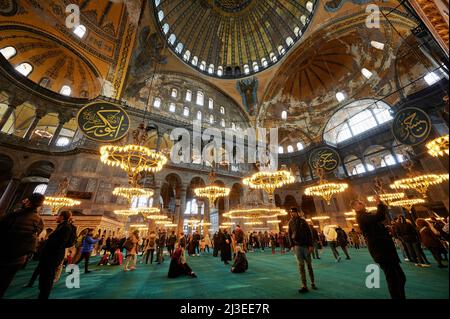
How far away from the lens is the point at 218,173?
17.3 meters

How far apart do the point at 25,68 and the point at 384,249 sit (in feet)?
66.8

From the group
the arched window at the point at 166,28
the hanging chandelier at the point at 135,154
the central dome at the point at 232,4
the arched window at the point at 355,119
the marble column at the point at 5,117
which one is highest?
the central dome at the point at 232,4

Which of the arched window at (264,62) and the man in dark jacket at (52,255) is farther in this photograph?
the arched window at (264,62)

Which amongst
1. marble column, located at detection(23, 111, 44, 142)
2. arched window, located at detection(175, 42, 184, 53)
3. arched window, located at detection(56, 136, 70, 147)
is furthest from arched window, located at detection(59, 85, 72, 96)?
arched window, located at detection(175, 42, 184, 53)

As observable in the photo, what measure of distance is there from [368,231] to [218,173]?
1527 centimetres

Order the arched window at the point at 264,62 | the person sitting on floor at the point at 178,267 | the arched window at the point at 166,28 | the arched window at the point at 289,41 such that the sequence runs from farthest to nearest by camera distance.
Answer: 1. the arched window at the point at 264,62
2. the arched window at the point at 289,41
3. the arched window at the point at 166,28
4. the person sitting on floor at the point at 178,267

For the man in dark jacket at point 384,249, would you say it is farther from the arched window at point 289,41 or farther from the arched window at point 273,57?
the arched window at point 273,57

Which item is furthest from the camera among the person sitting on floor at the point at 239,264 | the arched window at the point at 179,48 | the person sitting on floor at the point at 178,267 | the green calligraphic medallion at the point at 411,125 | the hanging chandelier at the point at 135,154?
the arched window at the point at 179,48

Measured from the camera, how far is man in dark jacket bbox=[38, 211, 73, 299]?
2445mm

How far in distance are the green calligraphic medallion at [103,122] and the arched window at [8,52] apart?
327 inches

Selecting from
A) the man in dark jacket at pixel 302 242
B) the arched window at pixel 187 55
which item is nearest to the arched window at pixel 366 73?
the arched window at pixel 187 55

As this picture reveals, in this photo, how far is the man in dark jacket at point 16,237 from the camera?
1.84 m

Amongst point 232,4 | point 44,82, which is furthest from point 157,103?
point 232,4
